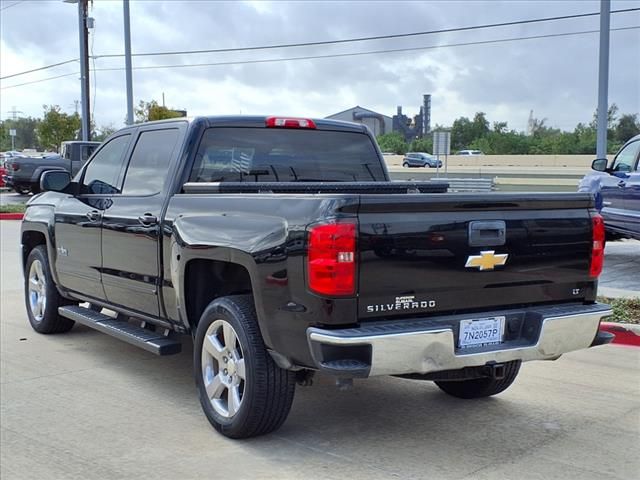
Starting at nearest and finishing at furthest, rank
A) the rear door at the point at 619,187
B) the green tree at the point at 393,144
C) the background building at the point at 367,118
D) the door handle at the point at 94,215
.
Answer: the door handle at the point at 94,215
the rear door at the point at 619,187
the background building at the point at 367,118
the green tree at the point at 393,144

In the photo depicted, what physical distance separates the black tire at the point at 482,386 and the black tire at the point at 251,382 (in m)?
1.44

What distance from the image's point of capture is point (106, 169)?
6.55 metres

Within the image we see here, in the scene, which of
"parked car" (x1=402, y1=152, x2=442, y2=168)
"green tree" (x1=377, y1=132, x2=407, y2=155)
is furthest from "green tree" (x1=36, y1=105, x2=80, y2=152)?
"green tree" (x1=377, y1=132, x2=407, y2=155)

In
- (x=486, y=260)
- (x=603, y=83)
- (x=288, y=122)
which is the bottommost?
(x=486, y=260)

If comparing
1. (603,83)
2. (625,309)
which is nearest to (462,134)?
(603,83)

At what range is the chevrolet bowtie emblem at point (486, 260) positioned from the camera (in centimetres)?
420

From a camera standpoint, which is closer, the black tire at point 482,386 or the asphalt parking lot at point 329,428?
the asphalt parking lot at point 329,428

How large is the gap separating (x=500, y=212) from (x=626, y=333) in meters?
3.75

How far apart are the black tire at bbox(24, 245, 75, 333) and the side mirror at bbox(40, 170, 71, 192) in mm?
1003

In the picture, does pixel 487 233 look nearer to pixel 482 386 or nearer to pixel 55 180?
pixel 482 386

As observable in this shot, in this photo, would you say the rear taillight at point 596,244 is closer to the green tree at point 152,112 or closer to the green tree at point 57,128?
the green tree at point 152,112

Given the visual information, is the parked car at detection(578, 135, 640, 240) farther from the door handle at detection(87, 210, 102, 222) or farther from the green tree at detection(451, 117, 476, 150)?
the green tree at detection(451, 117, 476, 150)

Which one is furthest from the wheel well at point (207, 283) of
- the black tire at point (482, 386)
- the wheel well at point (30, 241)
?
the wheel well at point (30, 241)

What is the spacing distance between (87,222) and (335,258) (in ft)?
10.8
